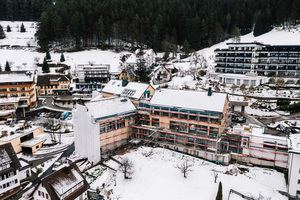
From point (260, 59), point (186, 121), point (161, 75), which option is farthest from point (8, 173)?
point (260, 59)

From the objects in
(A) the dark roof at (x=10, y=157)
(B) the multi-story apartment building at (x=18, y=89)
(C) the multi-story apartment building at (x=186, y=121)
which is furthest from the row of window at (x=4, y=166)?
(B) the multi-story apartment building at (x=18, y=89)

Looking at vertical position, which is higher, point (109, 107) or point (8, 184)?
point (109, 107)

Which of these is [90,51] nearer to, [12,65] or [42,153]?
[12,65]

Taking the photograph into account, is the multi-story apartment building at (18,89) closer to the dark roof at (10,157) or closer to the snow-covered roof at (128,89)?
the snow-covered roof at (128,89)

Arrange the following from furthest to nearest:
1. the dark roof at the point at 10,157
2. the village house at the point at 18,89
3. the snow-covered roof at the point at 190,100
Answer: the village house at the point at 18,89, the snow-covered roof at the point at 190,100, the dark roof at the point at 10,157

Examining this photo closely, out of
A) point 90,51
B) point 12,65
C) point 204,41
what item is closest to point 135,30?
point 90,51

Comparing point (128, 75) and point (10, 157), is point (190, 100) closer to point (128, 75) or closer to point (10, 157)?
point (10, 157)

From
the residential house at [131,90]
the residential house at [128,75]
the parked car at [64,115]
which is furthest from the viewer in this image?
the residential house at [128,75]
